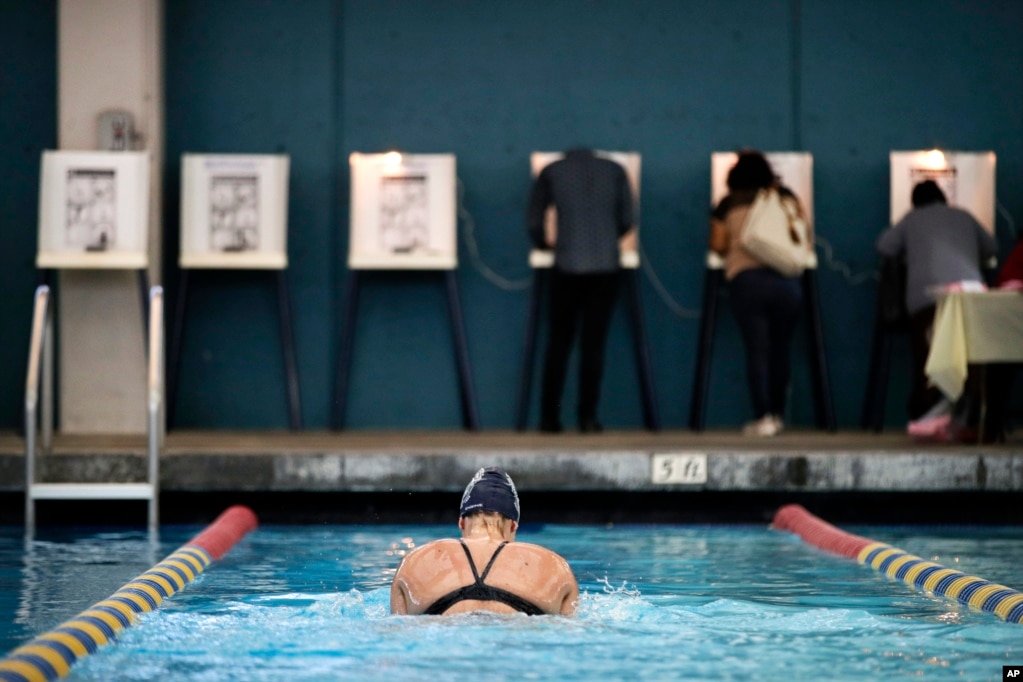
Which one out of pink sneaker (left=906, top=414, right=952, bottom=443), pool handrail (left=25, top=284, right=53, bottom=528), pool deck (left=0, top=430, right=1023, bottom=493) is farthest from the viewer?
pink sneaker (left=906, top=414, right=952, bottom=443)

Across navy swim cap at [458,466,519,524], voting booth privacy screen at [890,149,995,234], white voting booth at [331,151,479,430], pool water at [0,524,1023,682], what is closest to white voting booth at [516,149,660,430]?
white voting booth at [331,151,479,430]

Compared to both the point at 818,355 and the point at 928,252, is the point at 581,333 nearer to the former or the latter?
the point at 818,355

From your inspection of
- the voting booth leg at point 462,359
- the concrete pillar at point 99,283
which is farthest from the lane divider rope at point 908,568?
the concrete pillar at point 99,283

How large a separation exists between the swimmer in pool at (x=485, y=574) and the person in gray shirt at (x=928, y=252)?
5.07 meters

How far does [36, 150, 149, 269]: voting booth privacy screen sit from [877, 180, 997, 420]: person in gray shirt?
4.54 metres

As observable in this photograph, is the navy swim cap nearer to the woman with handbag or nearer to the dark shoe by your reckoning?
the woman with handbag

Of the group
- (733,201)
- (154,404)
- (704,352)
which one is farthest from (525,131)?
(154,404)

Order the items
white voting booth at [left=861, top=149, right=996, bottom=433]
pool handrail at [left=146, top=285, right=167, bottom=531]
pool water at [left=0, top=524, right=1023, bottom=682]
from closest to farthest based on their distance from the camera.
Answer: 1. pool water at [left=0, top=524, right=1023, bottom=682]
2. pool handrail at [left=146, top=285, right=167, bottom=531]
3. white voting booth at [left=861, top=149, right=996, bottom=433]

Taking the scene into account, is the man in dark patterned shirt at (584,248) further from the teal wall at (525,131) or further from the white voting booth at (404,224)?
the teal wall at (525,131)

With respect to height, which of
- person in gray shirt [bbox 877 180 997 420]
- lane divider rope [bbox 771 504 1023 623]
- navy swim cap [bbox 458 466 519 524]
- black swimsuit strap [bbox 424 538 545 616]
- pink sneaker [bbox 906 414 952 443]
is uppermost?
person in gray shirt [bbox 877 180 997 420]

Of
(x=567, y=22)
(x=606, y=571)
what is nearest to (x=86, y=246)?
(x=567, y=22)

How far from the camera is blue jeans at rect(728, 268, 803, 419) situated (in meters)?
9.73

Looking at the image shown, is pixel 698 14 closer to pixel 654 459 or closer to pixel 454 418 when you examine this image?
pixel 454 418

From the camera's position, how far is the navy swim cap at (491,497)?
5020 mm
